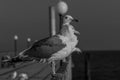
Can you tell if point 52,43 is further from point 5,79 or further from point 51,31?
point 5,79

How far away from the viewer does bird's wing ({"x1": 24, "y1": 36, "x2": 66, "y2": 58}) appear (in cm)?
791

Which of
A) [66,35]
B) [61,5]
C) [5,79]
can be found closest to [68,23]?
[66,35]

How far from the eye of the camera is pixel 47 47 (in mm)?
7902

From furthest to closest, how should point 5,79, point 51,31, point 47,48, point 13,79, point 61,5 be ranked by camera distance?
point 5,79, point 13,79, point 51,31, point 61,5, point 47,48

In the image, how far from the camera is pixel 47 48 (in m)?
7.91

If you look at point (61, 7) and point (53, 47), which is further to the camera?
point (61, 7)

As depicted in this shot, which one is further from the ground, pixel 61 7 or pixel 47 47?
pixel 61 7

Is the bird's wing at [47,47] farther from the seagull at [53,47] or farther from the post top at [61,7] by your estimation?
the post top at [61,7]

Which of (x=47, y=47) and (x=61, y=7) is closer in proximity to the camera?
(x=47, y=47)

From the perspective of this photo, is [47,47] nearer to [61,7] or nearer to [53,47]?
[53,47]

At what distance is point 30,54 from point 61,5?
4.30m

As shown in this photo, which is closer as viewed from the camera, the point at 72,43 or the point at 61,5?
the point at 72,43

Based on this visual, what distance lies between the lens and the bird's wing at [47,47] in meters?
7.91

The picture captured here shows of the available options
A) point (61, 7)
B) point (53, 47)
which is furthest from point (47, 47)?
point (61, 7)
